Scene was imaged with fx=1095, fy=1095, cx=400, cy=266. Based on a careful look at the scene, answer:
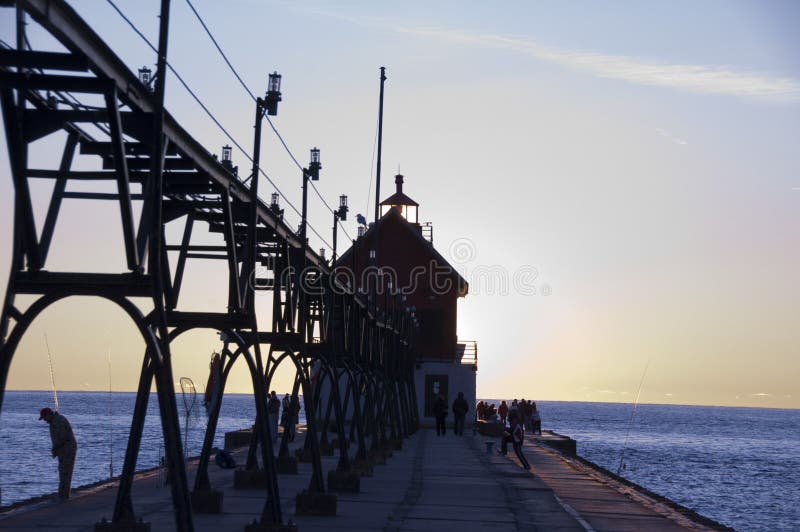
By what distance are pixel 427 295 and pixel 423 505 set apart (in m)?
53.1

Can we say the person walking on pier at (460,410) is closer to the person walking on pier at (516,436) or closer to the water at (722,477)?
the water at (722,477)

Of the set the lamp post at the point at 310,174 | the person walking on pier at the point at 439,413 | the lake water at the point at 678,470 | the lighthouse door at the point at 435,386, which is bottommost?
the lake water at the point at 678,470

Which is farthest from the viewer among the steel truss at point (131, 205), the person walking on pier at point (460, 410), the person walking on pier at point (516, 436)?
the person walking on pier at point (460, 410)

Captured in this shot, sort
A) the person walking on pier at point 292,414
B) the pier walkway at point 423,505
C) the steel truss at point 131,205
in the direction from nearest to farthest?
the steel truss at point 131,205, the pier walkway at point 423,505, the person walking on pier at point 292,414

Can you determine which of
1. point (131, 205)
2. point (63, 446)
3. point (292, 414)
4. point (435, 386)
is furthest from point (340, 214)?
point (435, 386)

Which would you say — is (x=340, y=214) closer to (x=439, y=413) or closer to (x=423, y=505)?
(x=423, y=505)

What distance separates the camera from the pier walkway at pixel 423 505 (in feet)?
62.2

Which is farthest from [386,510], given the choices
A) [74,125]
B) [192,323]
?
[74,125]

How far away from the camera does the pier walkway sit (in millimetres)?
18953

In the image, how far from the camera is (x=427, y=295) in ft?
248

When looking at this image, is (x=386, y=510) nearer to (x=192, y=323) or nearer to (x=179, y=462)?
(x=192, y=323)

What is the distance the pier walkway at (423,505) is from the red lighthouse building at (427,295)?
35692 mm

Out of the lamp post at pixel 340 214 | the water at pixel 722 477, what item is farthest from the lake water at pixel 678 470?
the lamp post at pixel 340 214

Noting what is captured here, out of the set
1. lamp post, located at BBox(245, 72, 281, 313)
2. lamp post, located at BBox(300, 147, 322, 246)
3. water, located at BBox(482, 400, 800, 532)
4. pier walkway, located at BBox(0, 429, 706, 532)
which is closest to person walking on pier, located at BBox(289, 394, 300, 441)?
pier walkway, located at BBox(0, 429, 706, 532)
